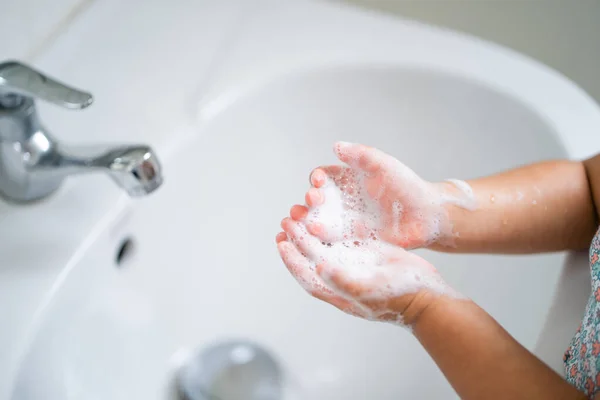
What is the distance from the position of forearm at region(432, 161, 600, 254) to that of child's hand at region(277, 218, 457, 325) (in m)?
0.09

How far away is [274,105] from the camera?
0.76 meters

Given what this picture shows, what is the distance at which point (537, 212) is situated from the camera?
57 cm

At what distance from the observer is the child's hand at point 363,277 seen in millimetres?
456

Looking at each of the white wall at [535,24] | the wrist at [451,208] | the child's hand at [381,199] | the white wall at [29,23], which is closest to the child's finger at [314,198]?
the child's hand at [381,199]

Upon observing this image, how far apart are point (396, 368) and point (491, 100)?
0.34 meters

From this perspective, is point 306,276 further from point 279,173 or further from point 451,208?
point 279,173

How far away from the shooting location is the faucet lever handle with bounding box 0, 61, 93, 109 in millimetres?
461

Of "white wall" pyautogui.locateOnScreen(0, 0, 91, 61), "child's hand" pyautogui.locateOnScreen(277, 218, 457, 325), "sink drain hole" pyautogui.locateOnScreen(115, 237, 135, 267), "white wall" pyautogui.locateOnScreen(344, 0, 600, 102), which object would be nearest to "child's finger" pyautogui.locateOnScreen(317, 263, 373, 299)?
"child's hand" pyautogui.locateOnScreen(277, 218, 457, 325)

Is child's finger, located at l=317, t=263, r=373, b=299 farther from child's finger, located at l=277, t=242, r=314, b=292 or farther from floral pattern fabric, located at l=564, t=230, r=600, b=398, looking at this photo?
floral pattern fabric, located at l=564, t=230, r=600, b=398

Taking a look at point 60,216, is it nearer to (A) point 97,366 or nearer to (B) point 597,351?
(A) point 97,366

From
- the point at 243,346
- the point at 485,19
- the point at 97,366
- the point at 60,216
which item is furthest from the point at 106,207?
the point at 485,19

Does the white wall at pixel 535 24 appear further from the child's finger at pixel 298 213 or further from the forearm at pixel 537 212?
the child's finger at pixel 298 213

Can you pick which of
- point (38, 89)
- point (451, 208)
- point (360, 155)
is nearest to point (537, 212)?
point (451, 208)

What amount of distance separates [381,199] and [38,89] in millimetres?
293
